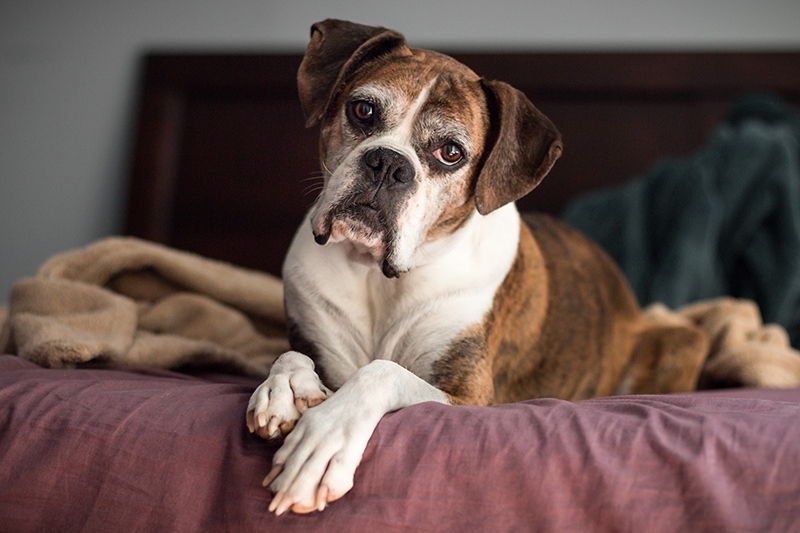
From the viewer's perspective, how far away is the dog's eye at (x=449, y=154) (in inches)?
70.5

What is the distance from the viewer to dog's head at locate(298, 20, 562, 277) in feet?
5.50

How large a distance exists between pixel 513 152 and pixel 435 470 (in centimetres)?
86

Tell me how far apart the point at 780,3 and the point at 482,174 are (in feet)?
9.94

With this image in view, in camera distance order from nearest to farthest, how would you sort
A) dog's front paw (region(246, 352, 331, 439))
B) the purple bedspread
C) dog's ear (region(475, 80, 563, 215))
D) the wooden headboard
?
the purple bedspread, dog's front paw (region(246, 352, 331, 439)), dog's ear (region(475, 80, 563, 215)), the wooden headboard

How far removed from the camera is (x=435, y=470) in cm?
121

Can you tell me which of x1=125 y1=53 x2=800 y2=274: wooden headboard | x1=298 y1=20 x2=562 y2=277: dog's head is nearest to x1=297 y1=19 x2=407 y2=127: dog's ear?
x1=298 y1=20 x2=562 y2=277: dog's head

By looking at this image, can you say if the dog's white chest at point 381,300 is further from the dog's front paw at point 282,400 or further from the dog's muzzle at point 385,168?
the dog's front paw at point 282,400

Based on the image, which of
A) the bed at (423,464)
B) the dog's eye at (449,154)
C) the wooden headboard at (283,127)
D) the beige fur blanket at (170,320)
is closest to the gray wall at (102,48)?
the wooden headboard at (283,127)

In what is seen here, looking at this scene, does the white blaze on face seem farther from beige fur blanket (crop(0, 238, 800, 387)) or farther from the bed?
beige fur blanket (crop(0, 238, 800, 387))

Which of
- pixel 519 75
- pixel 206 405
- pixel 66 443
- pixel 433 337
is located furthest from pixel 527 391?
pixel 519 75

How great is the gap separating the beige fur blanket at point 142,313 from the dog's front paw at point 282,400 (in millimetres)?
662

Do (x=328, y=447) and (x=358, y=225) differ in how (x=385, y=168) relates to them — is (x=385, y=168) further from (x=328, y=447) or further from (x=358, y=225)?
(x=328, y=447)

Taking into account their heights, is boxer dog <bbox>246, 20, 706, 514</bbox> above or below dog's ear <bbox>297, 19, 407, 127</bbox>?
below

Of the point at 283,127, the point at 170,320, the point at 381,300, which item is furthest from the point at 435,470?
the point at 283,127
